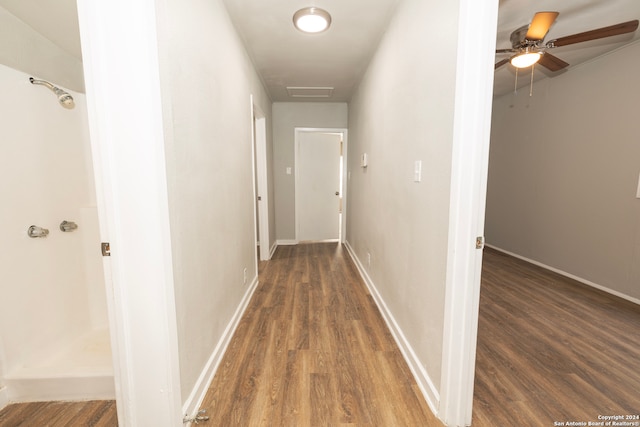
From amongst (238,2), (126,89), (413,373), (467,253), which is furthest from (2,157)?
(413,373)

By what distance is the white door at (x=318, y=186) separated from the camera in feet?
15.7

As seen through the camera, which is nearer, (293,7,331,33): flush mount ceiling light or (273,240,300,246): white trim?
(293,7,331,33): flush mount ceiling light

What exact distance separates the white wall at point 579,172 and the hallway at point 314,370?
8.37 ft

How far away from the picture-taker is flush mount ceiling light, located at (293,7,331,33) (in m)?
1.97

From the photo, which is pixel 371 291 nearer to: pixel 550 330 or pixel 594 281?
pixel 550 330

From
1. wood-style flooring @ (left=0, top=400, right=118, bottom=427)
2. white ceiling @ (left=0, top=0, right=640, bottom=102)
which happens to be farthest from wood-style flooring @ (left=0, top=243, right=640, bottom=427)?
white ceiling @ (left=0, top=0, right=640, bottom=102)

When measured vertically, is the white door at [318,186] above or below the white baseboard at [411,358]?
above

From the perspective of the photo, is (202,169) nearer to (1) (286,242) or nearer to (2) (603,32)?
(2) (603,32)

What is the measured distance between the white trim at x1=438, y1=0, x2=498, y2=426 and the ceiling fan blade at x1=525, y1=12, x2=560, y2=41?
4.15 ft

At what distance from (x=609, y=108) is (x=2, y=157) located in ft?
16.1

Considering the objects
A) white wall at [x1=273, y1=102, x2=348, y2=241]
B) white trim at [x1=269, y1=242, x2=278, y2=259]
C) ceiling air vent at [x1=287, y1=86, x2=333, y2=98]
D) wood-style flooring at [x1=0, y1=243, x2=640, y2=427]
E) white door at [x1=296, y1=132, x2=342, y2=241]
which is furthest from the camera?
white door at [x1=296, y1=132, x2=342, y2=241]

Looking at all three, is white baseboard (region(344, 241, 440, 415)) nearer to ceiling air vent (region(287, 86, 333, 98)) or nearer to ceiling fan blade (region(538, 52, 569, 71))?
ceiling fan blade (region(538, 52, 569, 71))

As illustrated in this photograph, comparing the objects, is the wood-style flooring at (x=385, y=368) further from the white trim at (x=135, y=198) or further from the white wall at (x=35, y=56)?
the white wall at (x=35, y=56)

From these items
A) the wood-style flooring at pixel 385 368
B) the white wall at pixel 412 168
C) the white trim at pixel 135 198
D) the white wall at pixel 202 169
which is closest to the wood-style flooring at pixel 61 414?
the wood-style flooring at pixel 385 368
